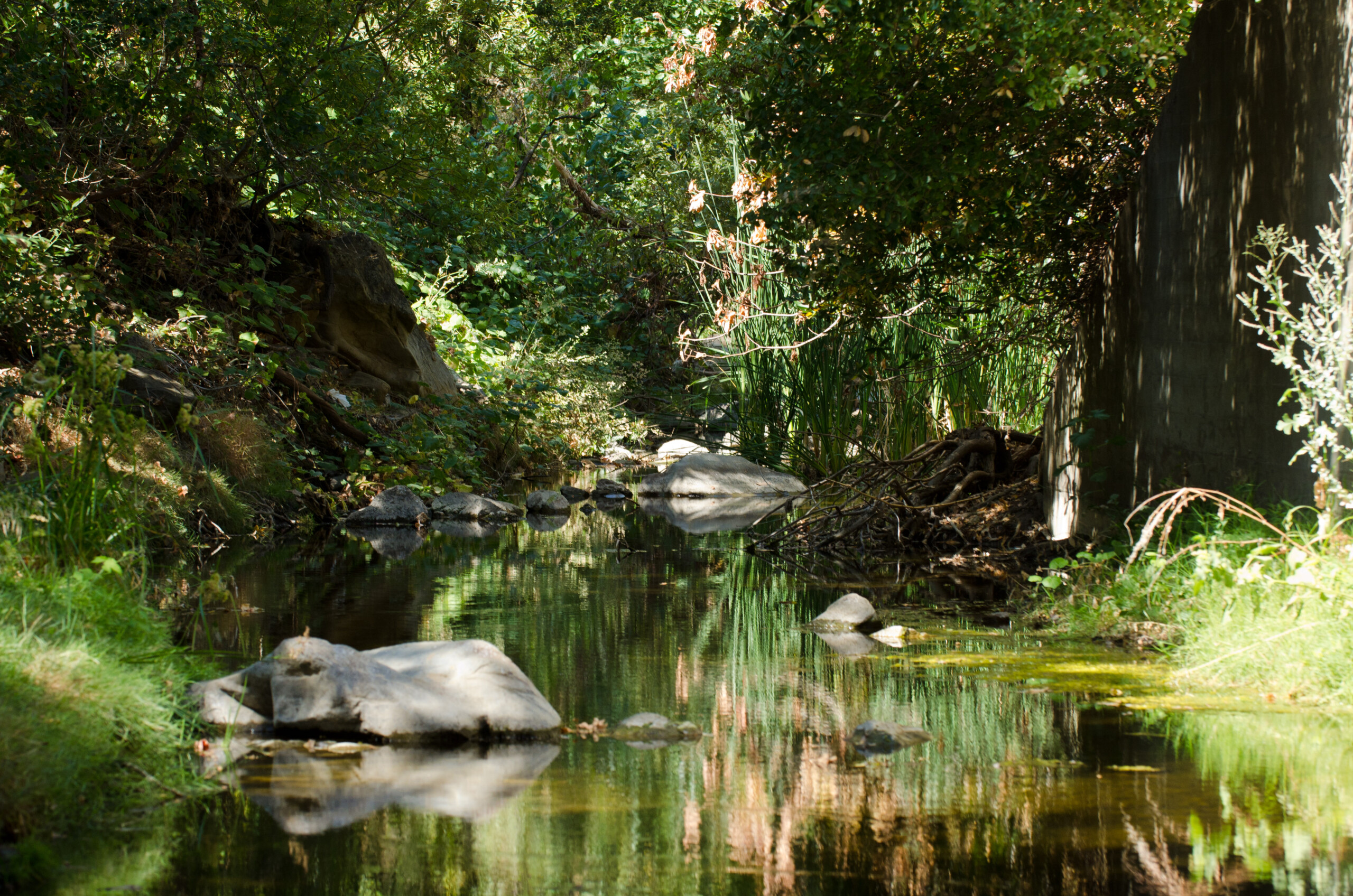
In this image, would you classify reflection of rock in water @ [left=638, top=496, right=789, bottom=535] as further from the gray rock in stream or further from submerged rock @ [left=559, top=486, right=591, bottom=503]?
the gray rock in stream

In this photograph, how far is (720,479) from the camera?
12.5 m

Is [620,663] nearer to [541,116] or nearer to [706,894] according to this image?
[706,894]

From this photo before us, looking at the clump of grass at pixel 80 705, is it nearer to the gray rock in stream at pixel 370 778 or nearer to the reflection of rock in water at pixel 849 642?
the gray rock in stream at pixel 370 778

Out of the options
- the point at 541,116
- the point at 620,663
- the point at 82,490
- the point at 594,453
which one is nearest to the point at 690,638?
the point at 620,663

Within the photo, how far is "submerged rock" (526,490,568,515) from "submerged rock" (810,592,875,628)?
573cm

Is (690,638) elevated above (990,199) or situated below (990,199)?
below

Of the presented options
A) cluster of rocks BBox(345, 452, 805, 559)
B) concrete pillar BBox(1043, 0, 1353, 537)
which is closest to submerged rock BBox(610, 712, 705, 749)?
concrete pillar BBox(1043, 0, 1353, 537)

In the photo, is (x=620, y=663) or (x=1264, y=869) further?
(x=620, y=663)

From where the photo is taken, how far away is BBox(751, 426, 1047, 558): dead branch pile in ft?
26.0

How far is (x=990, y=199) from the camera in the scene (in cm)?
613

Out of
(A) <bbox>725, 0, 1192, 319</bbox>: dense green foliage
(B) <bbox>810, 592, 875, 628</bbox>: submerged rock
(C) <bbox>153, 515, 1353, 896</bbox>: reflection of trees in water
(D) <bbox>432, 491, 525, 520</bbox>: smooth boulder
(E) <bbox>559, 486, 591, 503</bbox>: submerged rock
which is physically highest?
(A) <bbox>725, 0, 1192, 319</bbox>: dense green foliage

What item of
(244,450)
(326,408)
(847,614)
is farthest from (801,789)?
(326,408)

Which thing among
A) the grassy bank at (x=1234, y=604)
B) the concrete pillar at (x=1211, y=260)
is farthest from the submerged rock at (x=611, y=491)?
the grassy bank at (x=1234, y=604)

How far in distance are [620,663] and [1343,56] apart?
3469 millimetres
